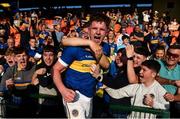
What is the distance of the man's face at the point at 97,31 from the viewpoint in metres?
4.07

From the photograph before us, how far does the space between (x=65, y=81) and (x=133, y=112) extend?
77 centimetres

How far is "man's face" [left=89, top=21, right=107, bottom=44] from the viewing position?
13.4 feet

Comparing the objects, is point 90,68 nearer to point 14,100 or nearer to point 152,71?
point 152,71

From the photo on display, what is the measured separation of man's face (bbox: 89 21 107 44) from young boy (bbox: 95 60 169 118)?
0.86m

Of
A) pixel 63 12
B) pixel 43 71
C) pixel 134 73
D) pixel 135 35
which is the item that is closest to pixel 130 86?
pixel 134 73

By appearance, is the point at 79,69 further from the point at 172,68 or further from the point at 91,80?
the point at 172,68

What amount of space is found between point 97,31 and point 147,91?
0.99 m

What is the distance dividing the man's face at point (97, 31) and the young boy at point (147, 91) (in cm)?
86

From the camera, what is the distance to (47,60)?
607 cm

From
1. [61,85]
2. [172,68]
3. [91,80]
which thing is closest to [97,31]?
[91,80]

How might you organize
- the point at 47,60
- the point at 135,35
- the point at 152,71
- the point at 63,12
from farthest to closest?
the point at 63,12 → the point at 135,35 → the point at 47,60 → the point at 152,71

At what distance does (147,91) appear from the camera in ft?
15.1

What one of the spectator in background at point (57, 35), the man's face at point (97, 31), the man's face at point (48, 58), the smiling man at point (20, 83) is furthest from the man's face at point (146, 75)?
the spectator in background at point (57, 35)

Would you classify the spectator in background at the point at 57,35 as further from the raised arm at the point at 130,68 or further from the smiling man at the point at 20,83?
the raised arm at the point at 130,68
